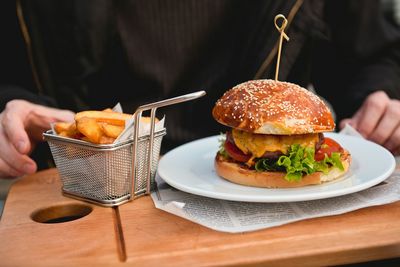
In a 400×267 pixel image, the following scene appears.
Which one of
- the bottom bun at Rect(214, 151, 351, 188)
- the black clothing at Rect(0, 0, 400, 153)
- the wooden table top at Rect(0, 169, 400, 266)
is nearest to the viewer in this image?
the wooden table top at Rect(0, 169, 400, 266)

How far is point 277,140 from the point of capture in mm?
1690

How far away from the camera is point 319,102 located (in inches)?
69.3

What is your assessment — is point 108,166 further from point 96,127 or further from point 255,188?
point 255,188

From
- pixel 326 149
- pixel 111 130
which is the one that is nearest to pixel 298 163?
pixel 326 149

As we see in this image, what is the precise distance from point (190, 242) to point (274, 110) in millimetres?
602

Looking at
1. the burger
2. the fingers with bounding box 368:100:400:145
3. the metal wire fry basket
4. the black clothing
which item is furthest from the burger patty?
the black clothing

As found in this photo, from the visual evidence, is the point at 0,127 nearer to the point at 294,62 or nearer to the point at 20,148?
the point at 20,148

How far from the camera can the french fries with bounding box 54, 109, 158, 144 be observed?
148 cm

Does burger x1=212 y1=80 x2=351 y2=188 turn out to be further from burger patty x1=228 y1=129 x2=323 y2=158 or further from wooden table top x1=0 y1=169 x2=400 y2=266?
wooden table top x1=0 y1=169 x2=400 y2=266

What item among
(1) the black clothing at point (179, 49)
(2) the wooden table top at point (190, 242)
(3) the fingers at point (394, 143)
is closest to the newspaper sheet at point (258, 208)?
(2) the wooden table top at point (190, 242)

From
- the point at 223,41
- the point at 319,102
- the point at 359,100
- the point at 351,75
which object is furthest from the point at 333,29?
the point at 319,102

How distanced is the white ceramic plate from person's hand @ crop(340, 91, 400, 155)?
0.44ft

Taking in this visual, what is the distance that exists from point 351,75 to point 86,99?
1.49m

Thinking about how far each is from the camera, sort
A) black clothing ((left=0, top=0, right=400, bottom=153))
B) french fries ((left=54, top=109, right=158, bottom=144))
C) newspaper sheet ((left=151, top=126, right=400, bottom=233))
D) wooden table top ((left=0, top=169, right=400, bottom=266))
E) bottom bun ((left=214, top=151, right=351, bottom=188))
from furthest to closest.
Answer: black clothing ((left=0, top=0, right=400, bottom=153))
bottom bun ((left=214, top=151, right=351, bottom=188))
french fries ((left=54, top=109, right=158, bottom=144))
newspaper sheet ((left=151, top=126, right=400, bottom=233))
wooden table top ((left=0, top=169, right=400, bottom=266))
